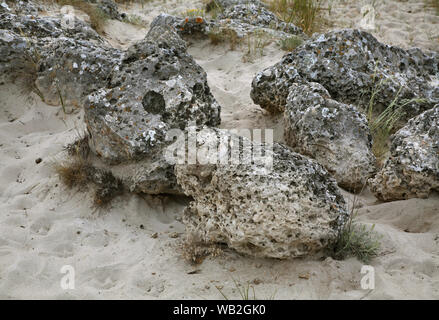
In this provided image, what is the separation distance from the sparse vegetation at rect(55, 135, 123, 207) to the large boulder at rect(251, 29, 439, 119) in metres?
2.04

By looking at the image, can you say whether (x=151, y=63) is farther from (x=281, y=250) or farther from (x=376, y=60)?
(x=376, y=60)

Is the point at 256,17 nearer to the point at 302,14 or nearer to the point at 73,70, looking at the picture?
the point at 302,14

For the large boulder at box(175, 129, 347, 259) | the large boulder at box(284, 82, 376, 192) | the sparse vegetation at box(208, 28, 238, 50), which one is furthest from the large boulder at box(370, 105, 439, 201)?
the sparse vegetation at box(208, 28, 238, 50)

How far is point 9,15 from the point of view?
5078 mm

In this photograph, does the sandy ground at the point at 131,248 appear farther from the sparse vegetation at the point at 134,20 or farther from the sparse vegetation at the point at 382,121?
the sparse vegetation at the point at 134,20

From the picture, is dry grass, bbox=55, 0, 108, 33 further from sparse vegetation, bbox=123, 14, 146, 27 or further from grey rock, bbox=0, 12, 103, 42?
grey rock, bbox=0, 12, 103, 42

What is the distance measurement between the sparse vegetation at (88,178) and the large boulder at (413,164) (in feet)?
7.73

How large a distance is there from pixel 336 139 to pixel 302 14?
420 centimetres

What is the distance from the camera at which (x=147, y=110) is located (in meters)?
3.55

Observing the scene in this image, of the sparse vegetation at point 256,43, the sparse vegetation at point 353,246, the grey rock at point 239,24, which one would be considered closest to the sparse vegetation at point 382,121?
the sparse vegetation at point 353,246

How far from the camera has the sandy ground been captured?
8.22 feet

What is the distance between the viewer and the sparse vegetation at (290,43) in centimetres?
595

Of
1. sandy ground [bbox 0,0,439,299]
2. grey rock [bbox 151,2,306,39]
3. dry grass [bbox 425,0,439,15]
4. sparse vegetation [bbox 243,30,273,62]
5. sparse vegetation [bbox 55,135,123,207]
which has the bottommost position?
sandy ground [bbox 0,0,439,299]

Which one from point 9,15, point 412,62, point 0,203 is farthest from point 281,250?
Answer: point 9,15
